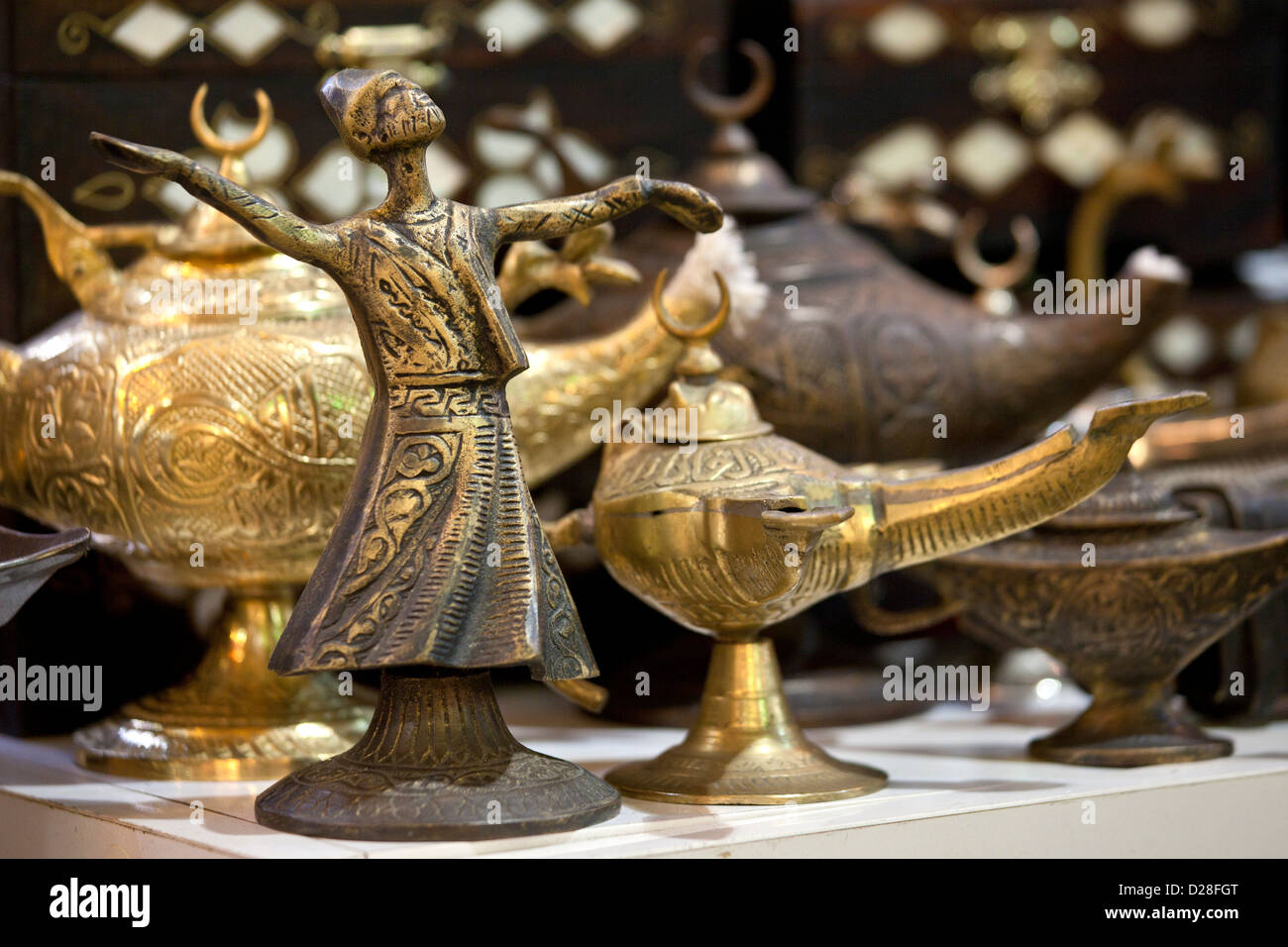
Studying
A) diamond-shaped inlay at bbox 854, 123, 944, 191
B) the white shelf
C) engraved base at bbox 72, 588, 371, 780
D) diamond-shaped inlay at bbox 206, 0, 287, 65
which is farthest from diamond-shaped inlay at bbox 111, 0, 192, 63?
diamond-shaped inlay at bbox 854, 123, 944, 191

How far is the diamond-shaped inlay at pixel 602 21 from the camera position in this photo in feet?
7.13

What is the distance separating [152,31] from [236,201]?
2.20 ft

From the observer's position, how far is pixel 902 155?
291cm

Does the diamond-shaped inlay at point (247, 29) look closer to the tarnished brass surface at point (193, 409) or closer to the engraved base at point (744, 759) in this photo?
the tarnished brass surface at point (193, 409)

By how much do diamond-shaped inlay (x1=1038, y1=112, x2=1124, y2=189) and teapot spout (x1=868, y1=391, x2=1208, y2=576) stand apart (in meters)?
1.60

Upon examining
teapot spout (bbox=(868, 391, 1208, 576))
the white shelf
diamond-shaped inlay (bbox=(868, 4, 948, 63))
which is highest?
diamond-shaped inlay (bbox=(868, 4, 948, 63))

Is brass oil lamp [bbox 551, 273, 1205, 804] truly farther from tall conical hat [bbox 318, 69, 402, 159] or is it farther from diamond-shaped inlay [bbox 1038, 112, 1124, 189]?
diamond-shaped inlay [bbox 1038, 112, 1124, 189]

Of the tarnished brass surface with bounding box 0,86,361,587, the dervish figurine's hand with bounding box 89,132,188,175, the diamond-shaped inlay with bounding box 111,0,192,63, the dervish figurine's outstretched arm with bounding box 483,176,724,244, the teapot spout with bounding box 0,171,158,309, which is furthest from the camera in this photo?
the diamond-shaped inlay with bounding box 111,0,192,63

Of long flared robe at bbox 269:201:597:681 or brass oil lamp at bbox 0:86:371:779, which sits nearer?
long flared robe at bbox 269:201:597:681

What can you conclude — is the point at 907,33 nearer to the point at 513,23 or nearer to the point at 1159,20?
the point at 1159,20

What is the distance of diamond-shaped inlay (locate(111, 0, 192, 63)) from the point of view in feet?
6.22

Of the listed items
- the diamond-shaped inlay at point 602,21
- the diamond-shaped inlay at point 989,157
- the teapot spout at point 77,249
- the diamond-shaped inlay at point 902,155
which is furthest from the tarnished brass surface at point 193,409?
the diamond-shaped inlay at point 989,157

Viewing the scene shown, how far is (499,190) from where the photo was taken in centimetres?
215

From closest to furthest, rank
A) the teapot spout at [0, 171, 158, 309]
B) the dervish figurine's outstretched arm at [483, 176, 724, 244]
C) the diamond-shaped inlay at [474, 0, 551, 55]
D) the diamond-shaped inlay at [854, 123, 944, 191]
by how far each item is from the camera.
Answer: the dervish figurine's outstretched arm at [483, 176, 724, 244], the teapot spout at [0, 171, 158, 309], the diamond-shaped inlay at [474, 0, 551, 55], the diamond-shaped inlay at [854, 123, 944, 191]
